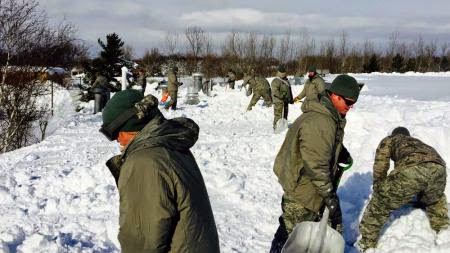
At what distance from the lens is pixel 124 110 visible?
2273 millimetres

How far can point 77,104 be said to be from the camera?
25609 mm

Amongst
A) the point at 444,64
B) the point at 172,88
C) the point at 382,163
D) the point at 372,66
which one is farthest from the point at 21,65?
the point at 444,64

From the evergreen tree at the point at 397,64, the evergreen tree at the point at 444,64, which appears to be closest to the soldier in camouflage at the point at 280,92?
the evergreen tree at the point at 397,64

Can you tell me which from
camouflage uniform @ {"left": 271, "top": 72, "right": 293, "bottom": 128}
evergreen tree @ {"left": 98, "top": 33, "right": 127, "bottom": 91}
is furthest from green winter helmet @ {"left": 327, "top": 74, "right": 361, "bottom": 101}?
evergreen tree @ {"left": 98, "top": 33, "right": 127, "bottom": 91}

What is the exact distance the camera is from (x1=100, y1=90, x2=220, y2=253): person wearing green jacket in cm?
210

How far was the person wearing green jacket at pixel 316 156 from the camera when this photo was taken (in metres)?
3.61

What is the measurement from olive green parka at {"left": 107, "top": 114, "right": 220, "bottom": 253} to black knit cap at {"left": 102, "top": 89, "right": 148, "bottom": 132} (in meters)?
0.06

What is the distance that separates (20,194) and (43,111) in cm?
897

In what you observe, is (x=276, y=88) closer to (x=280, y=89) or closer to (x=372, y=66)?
(x=280, y=89)

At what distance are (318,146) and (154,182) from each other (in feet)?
6.07

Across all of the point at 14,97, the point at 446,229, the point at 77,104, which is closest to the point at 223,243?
the point at 446,229

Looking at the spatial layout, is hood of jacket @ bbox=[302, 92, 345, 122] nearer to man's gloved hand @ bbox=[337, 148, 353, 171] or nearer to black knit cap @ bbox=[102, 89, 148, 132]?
man's gloved hand @ bbox=[337, 148, 353, 171]

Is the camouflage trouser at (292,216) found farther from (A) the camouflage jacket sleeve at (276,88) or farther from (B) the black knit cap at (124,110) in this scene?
(A) the camouflage jacket sleeve at (276,88)

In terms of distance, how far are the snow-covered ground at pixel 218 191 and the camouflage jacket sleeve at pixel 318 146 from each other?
1849 mm
